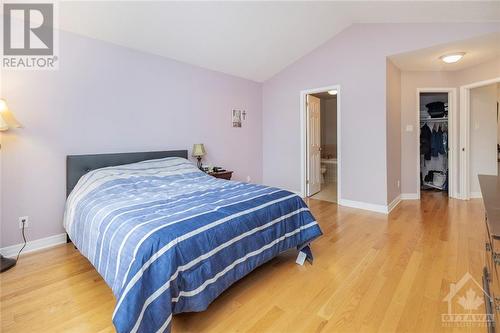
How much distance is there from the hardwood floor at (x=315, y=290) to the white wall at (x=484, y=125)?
239cm

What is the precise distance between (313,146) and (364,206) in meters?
1.54

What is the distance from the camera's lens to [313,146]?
16.6 feet

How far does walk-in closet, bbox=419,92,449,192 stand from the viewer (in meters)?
5.10

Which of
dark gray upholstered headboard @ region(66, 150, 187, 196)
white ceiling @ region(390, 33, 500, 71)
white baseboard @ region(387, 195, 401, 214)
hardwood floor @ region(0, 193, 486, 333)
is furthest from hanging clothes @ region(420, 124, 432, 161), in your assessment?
dark gray upholstered headboard @ region(66, 150, 187, 196)

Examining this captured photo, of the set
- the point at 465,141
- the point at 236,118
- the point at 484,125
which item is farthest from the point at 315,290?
the point at 484,125

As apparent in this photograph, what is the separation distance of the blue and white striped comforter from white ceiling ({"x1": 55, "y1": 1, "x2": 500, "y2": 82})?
165 cm

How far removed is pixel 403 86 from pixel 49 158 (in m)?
5.34

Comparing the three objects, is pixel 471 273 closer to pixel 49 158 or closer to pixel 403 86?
pixel 403 86

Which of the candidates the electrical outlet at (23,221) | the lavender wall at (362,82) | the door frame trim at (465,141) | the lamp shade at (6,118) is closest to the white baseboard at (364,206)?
the lavender wall at (362,82)

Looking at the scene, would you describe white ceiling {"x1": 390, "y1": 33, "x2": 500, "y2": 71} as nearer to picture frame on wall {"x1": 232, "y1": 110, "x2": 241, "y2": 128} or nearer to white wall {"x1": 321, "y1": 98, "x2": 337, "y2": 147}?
picture frame on wall {"x1": 232, "y1": 110, "x2": 241, "y2": 128}

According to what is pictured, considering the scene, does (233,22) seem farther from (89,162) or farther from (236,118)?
(89,162)

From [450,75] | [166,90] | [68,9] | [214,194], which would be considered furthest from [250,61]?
[450,75]

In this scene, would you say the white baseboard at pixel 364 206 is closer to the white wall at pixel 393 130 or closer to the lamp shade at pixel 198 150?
the white wall at pixel 393 130

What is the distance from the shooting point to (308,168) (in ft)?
16.0
